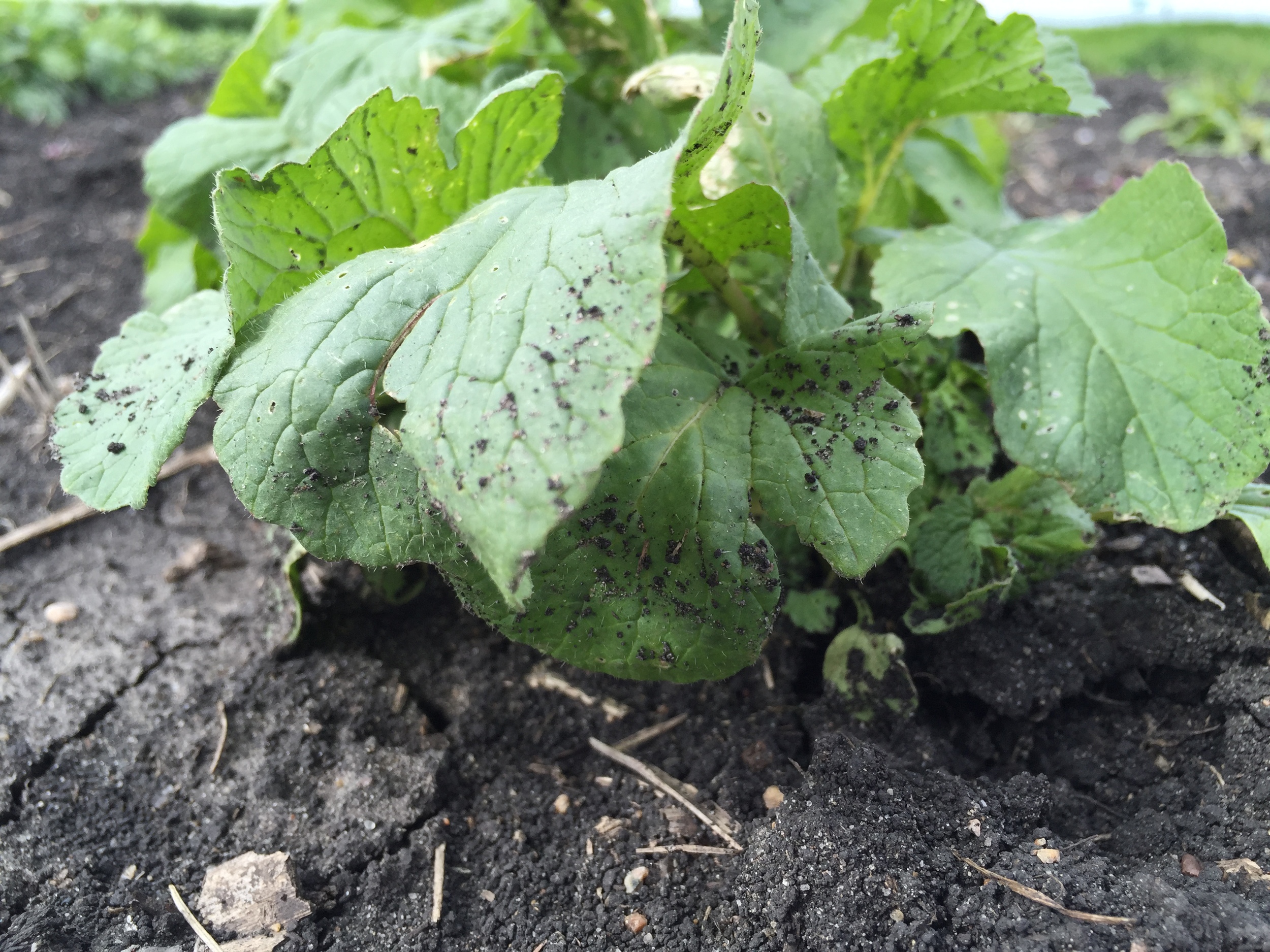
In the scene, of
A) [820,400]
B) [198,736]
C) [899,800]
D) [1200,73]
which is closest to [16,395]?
[198,736]

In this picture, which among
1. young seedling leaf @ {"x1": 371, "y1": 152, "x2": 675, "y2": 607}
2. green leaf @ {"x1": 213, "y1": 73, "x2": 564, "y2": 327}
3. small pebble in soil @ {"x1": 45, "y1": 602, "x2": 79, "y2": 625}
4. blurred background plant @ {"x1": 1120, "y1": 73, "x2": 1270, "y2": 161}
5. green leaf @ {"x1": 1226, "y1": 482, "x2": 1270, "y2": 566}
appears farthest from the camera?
blurred background plant @ {"x1": 1120, "y1": 73, "x2": 1270, "y2": 161}

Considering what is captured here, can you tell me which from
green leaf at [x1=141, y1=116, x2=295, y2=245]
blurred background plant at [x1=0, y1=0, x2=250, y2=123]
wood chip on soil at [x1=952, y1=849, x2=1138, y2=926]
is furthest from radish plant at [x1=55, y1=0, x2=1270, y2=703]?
blurred background plant at [x1=0, y1=0, x2=250, y2=123]

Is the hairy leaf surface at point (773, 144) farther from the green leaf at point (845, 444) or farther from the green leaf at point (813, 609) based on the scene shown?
the green leaf at point (813, 609)

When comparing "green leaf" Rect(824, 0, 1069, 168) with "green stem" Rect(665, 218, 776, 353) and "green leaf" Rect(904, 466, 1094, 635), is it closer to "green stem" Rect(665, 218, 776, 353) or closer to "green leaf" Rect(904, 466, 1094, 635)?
"green stem" Rect(665, 218, 776, 353)

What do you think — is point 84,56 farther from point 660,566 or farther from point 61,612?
point 660,566

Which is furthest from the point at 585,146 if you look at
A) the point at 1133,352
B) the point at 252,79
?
the point at 1133,352

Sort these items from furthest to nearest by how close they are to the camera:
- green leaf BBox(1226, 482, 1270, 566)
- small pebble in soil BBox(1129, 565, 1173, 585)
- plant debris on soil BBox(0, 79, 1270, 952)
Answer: small pebble in soil BBox(1129, 565, 1173, 585) < green leaf BBox(1226, 482, 1270, 566) < plant debris on soil BBox(0, 79, 1270, 952)

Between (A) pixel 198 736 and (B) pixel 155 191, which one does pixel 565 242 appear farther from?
(B) pixel 155 191
